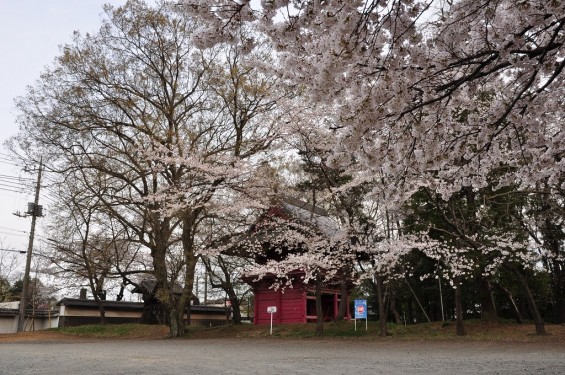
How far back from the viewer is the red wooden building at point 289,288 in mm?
17547

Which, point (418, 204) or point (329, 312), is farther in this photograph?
point (329, 312)

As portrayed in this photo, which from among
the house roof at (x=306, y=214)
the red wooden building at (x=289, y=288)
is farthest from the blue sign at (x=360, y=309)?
the red wooden building at (x=289, y=288)

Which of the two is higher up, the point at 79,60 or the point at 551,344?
the point at 79,60

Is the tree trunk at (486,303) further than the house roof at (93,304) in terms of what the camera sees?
No

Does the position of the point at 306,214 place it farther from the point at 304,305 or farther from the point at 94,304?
the point at 94,304

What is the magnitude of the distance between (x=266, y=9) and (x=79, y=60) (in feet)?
48.6

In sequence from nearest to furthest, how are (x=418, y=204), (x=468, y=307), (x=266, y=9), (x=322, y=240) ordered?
(x=266, y=9) < (x=322, y=240) < (x=418, y=204) < (x=468, y=307)

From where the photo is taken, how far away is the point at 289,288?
64.3ft

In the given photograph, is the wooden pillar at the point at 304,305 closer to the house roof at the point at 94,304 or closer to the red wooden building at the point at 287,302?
the red wooden building at the point at 287,302

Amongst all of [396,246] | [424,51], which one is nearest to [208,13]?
[424,51]

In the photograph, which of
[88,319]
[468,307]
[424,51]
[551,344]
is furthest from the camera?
[88,319]

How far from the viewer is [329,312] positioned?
22.6m

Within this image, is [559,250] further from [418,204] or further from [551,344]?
[551,344]

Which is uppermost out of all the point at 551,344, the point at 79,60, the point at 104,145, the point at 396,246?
the point at 79,60
